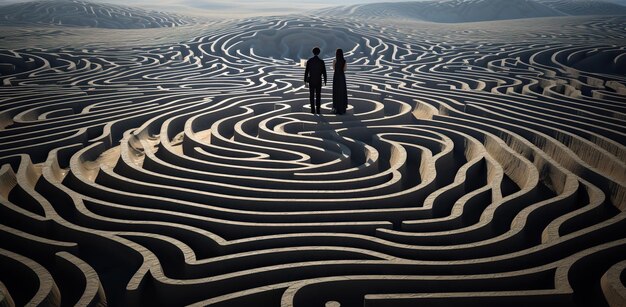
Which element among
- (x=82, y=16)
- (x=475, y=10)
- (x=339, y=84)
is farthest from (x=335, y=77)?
(x=475, y=10)

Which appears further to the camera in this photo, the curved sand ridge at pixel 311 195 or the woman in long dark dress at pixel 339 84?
the woman in long dark dress at pixel 339 84

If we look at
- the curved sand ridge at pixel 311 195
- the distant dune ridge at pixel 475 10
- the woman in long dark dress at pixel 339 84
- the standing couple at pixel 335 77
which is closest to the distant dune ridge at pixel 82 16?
the distant dune ridge at pixel 475 10

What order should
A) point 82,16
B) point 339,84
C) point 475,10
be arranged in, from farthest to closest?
point 475,10
point 82,16
point 339,84

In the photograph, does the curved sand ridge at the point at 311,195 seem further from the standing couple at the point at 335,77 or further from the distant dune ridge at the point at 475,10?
the distant dune ridge at the point at 475,10

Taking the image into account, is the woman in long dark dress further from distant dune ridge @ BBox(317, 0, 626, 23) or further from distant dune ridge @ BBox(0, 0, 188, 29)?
distant dune ridge @ BBox(317, 0, 626, 23)

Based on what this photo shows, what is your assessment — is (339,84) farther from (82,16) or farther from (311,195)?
(82,16)
